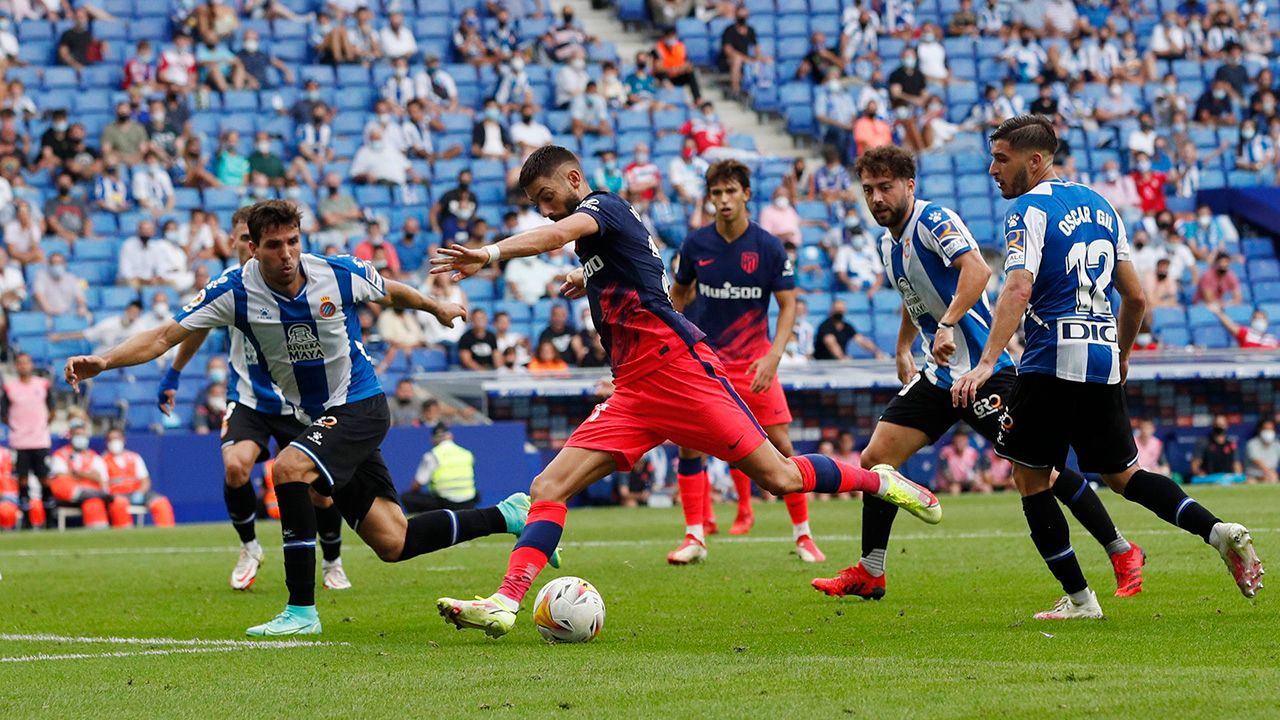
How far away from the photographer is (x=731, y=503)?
2217cm

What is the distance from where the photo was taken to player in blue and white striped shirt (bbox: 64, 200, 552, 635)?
26.5 ft

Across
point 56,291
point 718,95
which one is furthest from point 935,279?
point 718,95

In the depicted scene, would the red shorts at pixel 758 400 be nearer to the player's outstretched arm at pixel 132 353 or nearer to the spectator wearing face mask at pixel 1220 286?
the player's outstretched arm at pixel 132 353

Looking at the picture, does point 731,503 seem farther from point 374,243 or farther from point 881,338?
point 374,243

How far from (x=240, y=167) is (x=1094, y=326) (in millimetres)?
19124

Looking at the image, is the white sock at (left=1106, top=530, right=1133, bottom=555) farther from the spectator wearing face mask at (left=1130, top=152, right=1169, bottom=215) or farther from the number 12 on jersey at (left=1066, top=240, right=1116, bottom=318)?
the spectator wearing face mask at (left=1130, top=152, right=1169, bottom=215)

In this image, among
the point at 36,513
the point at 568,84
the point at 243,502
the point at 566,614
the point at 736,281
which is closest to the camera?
the point at 566,614

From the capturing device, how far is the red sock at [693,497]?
1210 cm

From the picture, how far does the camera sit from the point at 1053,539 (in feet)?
25.6

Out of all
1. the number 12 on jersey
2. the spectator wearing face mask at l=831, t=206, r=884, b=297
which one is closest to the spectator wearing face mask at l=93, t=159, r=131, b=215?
the spectator wearing face mask at l=831, t=206, r=884, b=297

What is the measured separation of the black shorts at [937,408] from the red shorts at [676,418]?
1287mm

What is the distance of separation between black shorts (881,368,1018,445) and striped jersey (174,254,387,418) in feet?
8.78

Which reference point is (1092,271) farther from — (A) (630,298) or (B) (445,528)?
(B) (445,528)

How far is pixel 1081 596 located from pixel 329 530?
16.4ft
